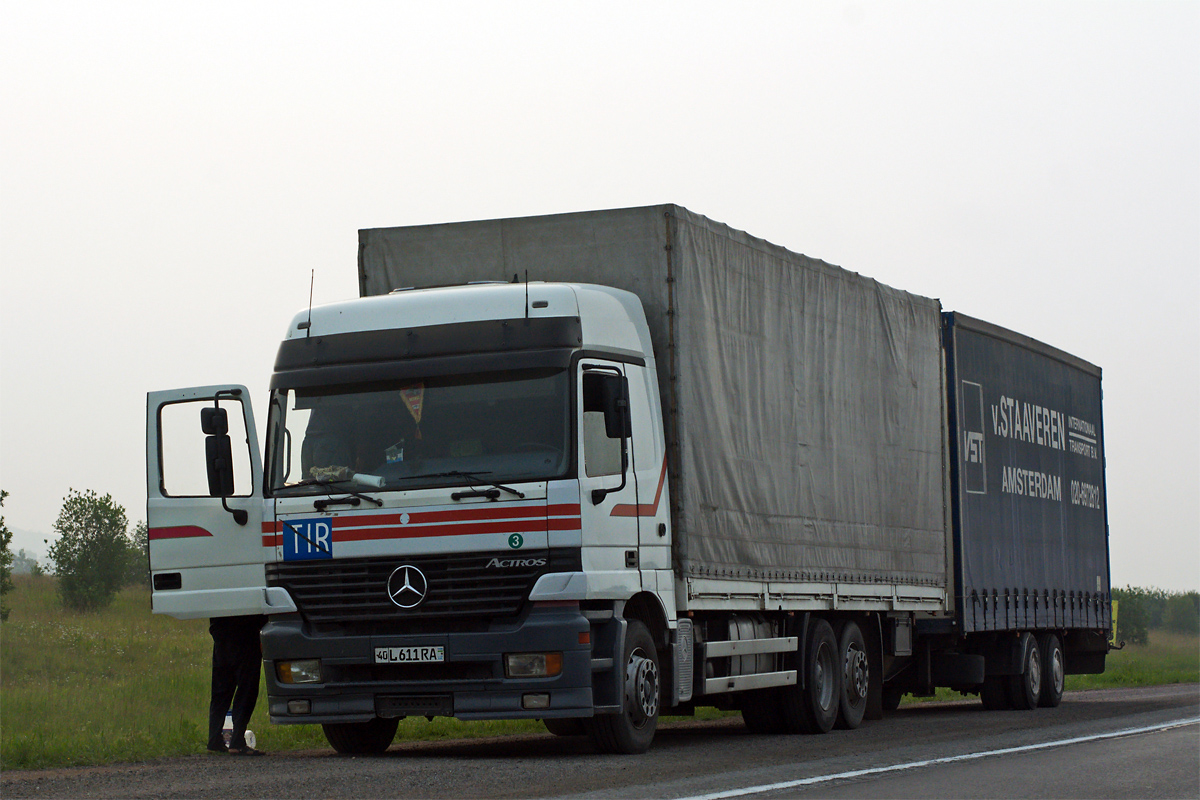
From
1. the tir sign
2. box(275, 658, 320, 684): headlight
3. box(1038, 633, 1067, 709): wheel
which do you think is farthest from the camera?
box(1038, 633, 1067, 709): wheel

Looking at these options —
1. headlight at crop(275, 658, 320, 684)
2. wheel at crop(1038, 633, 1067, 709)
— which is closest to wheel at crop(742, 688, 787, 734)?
headlight at crop(275, 658, 320, 684)

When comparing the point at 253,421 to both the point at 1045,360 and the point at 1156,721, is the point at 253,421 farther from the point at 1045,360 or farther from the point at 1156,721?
the point at 1045,360

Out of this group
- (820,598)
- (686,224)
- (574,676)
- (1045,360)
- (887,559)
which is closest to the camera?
(574,676)

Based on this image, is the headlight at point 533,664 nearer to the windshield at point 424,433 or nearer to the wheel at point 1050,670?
the windshield at point 424,433

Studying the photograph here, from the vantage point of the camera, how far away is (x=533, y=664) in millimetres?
10953

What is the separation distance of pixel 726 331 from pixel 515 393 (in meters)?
2.83

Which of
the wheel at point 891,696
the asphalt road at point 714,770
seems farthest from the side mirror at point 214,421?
the wheel at point 891,696

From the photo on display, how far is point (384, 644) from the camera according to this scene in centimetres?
1118

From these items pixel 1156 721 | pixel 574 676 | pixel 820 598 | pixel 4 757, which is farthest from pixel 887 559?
pixel 4 757

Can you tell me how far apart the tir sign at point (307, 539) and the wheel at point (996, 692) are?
35.6ft

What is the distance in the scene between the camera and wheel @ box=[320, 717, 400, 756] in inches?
486

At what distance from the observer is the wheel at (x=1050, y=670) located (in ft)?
67.6

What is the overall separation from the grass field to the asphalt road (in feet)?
2.48

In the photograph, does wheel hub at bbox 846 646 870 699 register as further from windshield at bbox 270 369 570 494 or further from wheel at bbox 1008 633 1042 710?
windshield at bbox 270 369 570 494
